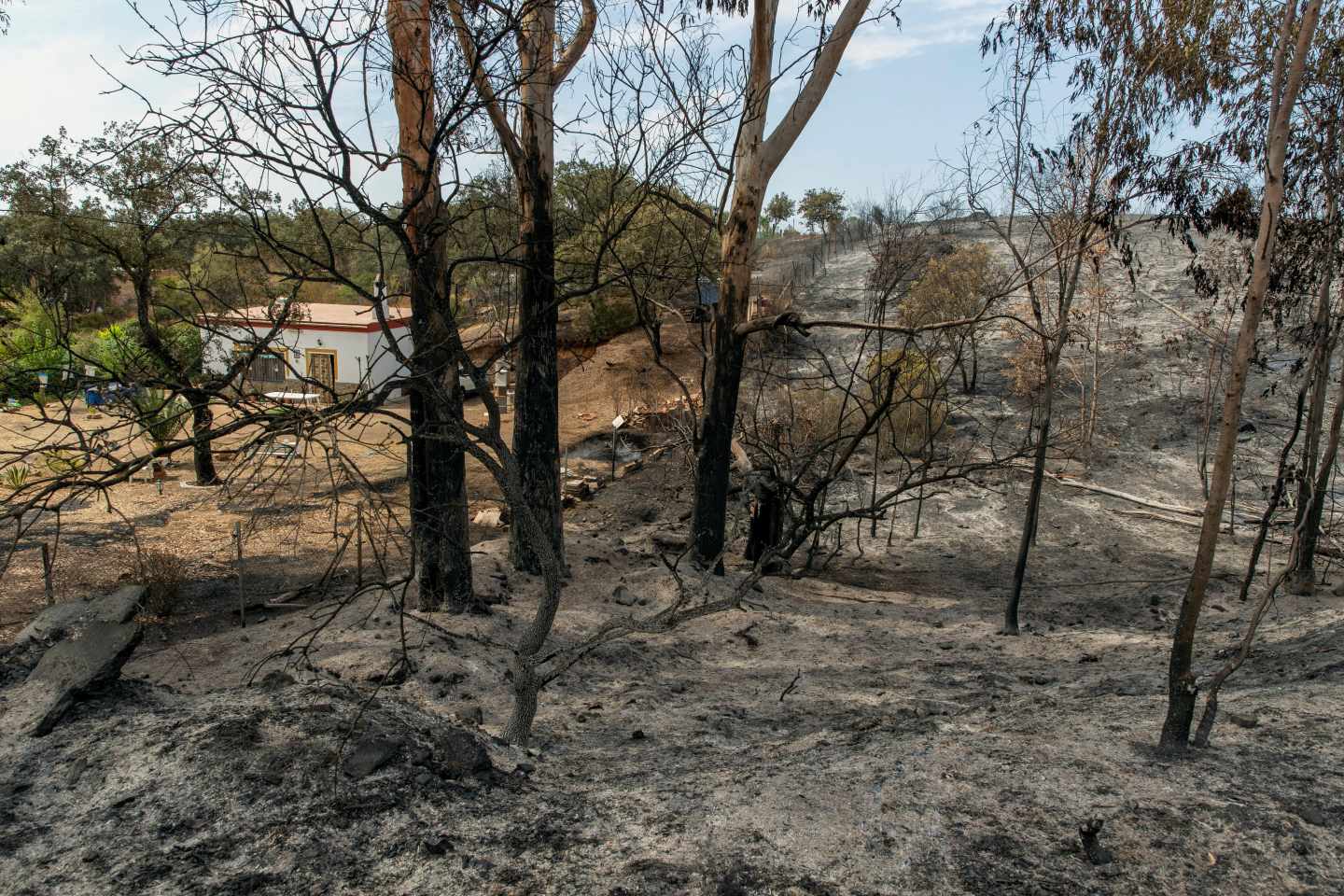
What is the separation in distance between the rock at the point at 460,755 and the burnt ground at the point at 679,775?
0.02 metres

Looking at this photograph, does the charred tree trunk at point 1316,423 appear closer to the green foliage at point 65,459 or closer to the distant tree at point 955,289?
the green foliage at point 65,459

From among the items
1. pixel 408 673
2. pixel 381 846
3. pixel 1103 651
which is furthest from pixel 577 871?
pixel 1103 651

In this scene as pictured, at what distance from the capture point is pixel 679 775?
4305 mm

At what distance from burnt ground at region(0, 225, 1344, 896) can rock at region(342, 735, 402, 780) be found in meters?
0.02

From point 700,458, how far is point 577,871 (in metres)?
6.19

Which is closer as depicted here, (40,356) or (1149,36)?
(1149,36)

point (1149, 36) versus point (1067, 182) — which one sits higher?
point (1149, 36)

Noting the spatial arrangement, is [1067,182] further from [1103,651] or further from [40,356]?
[40,356]

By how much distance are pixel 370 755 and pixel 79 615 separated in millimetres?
2947

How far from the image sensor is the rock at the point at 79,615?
5.25 meters

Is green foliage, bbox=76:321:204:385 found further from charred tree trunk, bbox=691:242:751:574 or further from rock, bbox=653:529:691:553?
rock, bbox=653:529:691:553

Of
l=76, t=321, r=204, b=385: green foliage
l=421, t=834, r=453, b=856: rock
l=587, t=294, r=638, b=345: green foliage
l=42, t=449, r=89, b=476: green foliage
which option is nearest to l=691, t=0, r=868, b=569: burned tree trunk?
l=76, t=321, r=204, b=385: green foliage

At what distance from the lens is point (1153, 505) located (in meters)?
13.3

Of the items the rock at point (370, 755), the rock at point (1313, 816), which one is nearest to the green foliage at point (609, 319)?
the rock at point (370, 755)
